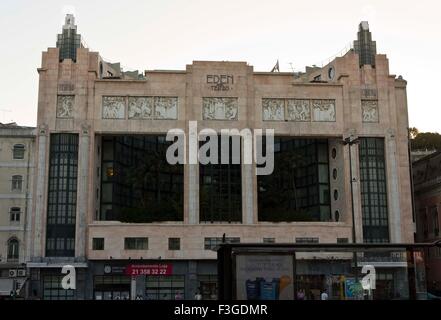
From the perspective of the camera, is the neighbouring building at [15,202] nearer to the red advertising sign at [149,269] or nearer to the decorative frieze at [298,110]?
the red advertising sign at [149,269]

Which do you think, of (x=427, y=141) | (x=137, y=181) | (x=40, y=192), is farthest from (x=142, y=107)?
(x=427, y=141)

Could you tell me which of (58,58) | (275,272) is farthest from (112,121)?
(275,272)

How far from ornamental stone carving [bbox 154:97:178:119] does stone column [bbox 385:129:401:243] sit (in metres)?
23.5

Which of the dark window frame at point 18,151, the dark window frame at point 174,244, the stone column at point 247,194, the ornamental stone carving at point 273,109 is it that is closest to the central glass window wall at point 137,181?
the dark window frame at point 174,244

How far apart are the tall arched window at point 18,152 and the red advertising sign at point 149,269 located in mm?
16346

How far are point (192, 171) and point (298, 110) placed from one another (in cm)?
1370

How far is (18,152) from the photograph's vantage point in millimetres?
64312

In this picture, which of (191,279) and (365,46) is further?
(365,46)

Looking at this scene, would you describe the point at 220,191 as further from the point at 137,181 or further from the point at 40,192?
the point at 40,192

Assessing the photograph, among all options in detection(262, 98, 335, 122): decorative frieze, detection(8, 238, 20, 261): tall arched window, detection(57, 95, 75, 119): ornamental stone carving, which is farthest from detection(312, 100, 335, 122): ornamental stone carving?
detection(8, 238, 20, 261): tall arched window

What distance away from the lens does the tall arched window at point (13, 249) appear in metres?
61.4

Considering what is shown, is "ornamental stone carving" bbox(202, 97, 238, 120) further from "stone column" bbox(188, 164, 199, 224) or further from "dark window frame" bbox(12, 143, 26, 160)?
"dark window frame" bbox(12, 143, 26, 160)

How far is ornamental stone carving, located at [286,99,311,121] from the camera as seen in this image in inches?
2655
